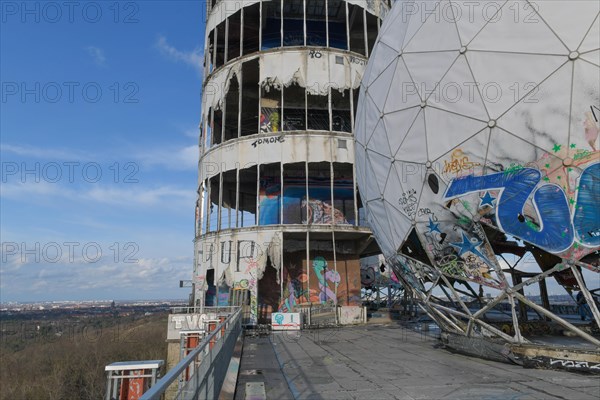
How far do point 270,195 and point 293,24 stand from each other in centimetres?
1559

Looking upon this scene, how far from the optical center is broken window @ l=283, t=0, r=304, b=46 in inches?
1345

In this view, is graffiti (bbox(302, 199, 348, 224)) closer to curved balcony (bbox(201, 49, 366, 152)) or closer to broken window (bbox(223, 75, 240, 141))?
curved balcony (bbox(201, 49, 366, 152))

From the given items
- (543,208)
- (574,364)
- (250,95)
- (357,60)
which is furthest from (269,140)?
(574,364)

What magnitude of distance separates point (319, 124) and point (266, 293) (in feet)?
48.1

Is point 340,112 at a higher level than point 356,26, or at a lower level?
lower

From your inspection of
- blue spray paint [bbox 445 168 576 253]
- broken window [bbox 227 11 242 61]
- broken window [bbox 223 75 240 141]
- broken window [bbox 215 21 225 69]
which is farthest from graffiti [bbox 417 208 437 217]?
broken window [bbox 215 21 225 69]

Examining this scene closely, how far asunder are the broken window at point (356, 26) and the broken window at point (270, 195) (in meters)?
13.4

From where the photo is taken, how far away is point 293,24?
35000mm

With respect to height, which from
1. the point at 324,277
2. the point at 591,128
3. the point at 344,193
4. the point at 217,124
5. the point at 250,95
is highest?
the point at 250,95

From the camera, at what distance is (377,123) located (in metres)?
12.2

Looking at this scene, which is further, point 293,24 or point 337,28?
point 337,28

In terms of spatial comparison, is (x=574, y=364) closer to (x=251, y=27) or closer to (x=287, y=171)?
(x=287, y=171)

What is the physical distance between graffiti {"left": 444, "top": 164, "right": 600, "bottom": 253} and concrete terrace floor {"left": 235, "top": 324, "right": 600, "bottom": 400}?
2.75 meters

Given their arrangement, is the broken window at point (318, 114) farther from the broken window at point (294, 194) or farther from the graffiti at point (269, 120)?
the broken window at point (294, 194)
